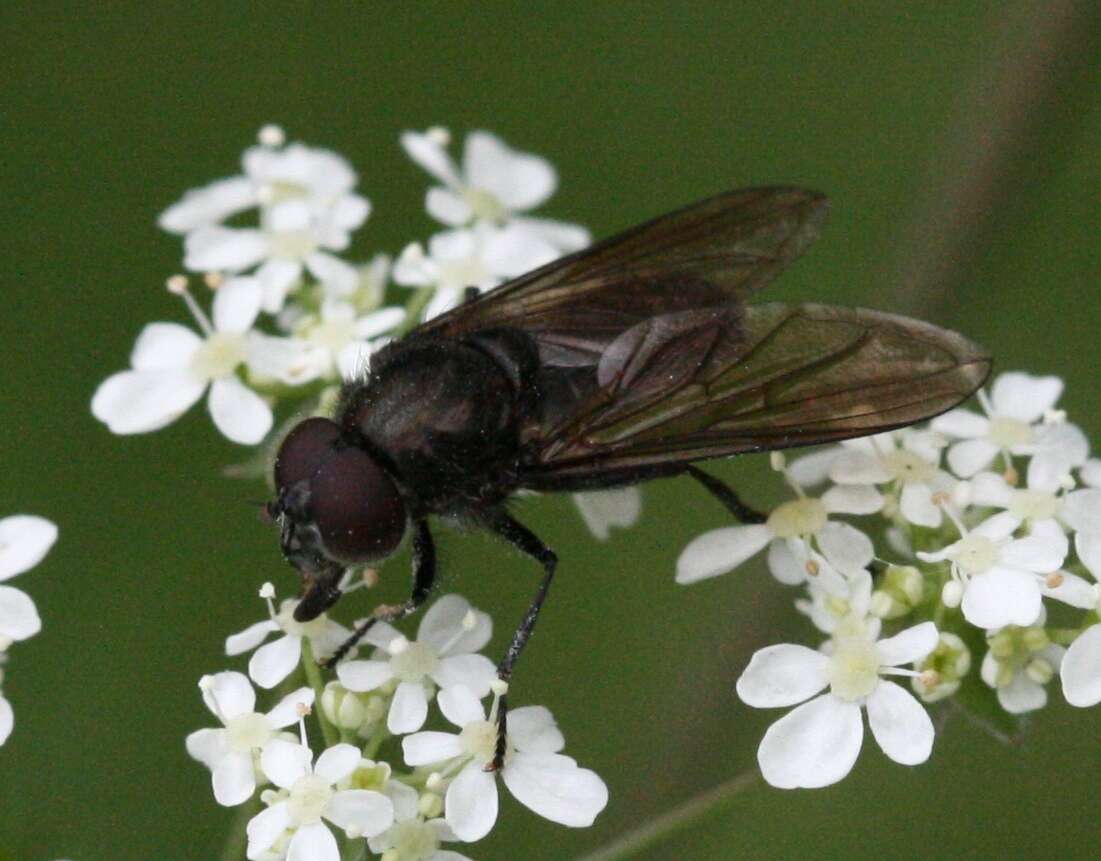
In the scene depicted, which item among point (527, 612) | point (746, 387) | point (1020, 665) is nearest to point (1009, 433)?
point (1020, 665)

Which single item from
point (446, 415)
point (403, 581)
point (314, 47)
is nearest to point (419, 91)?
point (314, 47)

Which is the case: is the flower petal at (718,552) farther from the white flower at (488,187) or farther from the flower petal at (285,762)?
the white flower at (488,187)

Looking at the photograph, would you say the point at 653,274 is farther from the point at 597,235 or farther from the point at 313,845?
the point at 597,235

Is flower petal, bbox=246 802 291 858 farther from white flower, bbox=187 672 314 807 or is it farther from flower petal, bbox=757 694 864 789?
flower petal, bbox=757 694 864 789

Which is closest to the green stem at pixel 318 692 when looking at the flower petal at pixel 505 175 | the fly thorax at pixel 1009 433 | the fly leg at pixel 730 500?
the fly leg at pixel 730 500

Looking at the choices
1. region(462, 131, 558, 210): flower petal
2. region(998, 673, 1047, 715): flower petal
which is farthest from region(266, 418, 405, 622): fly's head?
region(462, 131, 558, 210): flower petal

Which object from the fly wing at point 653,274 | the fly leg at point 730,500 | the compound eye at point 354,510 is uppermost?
the fly wing at point 653,274
